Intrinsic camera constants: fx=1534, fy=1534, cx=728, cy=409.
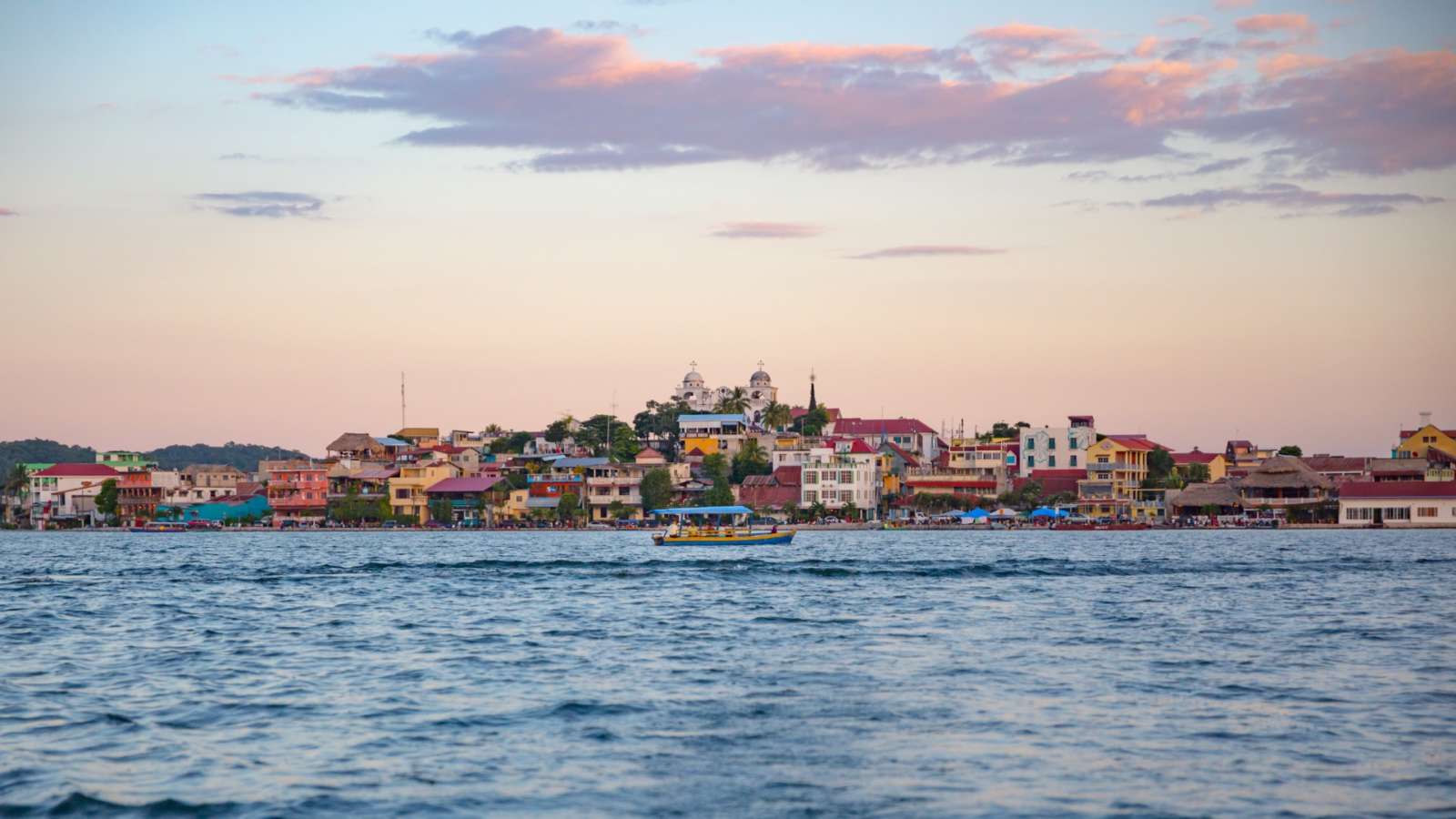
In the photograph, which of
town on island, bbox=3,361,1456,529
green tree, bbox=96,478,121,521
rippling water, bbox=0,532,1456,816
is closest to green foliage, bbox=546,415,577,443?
town on island, bbox=3,361,1456,529

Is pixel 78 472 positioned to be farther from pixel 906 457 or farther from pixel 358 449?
pixel 906 457

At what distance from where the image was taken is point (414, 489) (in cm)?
11744

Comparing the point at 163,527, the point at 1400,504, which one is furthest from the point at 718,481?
the point at 1400,504

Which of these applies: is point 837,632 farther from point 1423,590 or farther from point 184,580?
point 184,580

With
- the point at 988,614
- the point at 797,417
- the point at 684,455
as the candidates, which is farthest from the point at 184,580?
the point at 797,417

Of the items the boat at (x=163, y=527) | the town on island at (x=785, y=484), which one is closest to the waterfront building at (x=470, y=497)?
the town on island at (x=785, y=484)

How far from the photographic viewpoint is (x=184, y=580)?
159 feet

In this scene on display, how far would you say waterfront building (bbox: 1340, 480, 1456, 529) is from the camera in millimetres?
94312

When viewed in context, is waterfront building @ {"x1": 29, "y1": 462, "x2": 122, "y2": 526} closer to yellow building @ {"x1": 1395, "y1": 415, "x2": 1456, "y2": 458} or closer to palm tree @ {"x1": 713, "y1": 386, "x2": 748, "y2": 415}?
palm tree @ {"x1": 713, "y1": 386, "x2": 748, "y2": 415}

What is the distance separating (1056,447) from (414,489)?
159 feet

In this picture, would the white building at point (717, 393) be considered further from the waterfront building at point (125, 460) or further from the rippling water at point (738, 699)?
the rippling water at point (738, 699)

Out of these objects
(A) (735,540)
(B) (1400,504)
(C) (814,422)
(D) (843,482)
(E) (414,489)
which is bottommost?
(A) (735,540)

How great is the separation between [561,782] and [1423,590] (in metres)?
31.2

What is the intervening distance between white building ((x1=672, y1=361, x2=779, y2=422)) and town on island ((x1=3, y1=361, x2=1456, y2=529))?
17.3 metres
